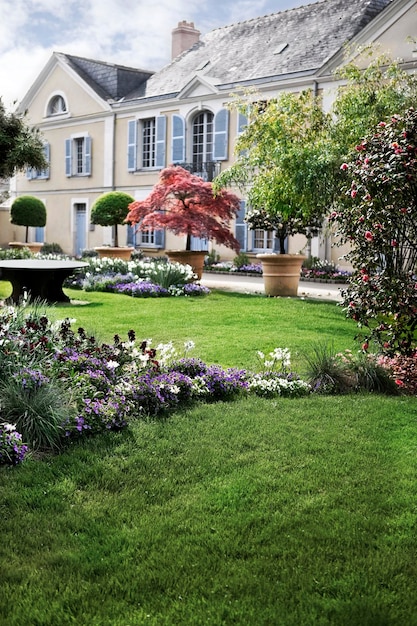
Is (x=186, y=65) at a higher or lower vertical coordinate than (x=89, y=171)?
higher

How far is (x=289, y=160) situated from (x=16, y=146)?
15.3ft

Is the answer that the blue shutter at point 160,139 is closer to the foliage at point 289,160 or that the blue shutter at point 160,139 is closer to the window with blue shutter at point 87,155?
the window with blue shutter at point 87,155

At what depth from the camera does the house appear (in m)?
19.2

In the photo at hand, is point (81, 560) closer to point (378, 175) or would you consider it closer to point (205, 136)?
point (378, 175)

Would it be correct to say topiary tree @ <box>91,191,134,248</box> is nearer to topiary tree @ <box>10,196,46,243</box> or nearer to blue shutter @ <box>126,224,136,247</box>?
blue shutter @ <box>126,224,136,247</box>

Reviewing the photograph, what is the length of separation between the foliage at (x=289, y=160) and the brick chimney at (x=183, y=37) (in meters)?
13.5

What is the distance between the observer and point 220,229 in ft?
49.6

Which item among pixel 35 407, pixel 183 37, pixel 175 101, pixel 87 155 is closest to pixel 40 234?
pixel 87 155

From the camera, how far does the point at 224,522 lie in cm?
345

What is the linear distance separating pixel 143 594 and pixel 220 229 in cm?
1265

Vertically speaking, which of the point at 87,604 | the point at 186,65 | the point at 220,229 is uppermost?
the point at 186,65

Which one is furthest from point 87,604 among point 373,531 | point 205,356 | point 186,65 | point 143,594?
point 186,65

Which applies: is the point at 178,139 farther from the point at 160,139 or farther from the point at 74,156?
the point at 74,156

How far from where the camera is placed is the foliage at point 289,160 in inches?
439
